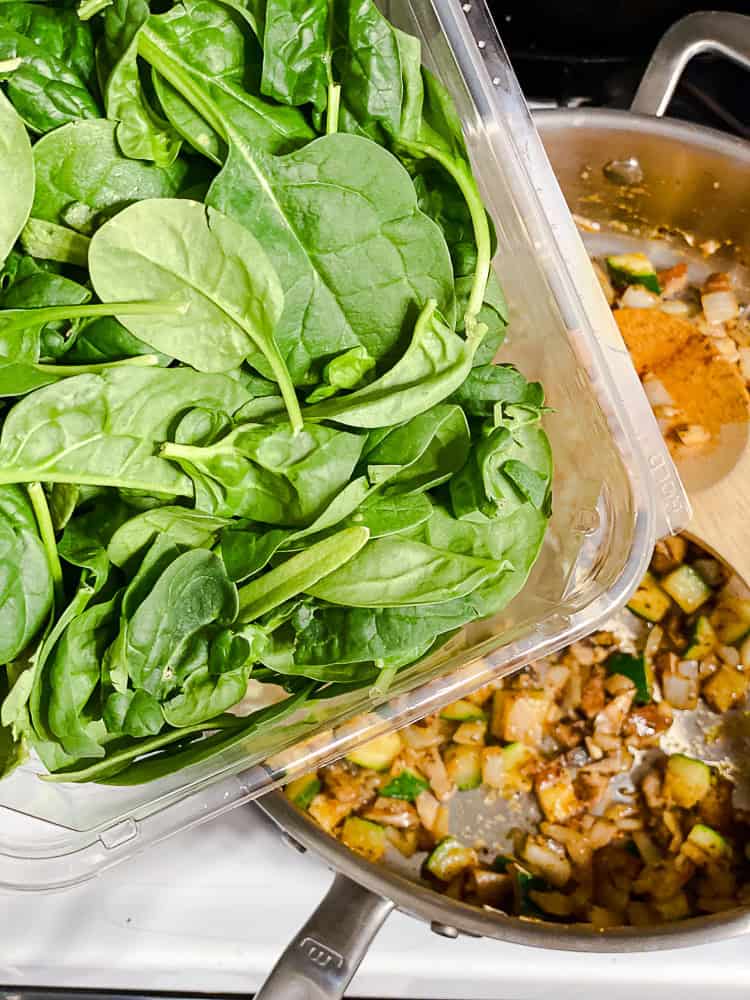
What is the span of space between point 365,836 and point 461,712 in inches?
5.8

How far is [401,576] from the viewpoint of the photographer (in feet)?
2.03

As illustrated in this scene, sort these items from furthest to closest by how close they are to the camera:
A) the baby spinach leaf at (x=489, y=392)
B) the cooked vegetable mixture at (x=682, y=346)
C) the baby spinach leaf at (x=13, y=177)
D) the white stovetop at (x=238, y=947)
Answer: the cooked vegetable mixture at (x=682, y=346)
the white stovetop at (x=238, y=947)
the baby spinach leaf at (x=489, y=392)
the baby spinach leaf at (x=13, y=177)

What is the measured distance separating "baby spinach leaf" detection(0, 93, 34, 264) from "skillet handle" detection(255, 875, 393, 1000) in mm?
498

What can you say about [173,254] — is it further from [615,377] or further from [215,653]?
[615,377]

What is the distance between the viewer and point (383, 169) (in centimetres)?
59

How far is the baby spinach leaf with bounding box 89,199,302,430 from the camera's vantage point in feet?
1.83

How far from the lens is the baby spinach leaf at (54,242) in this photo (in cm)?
59

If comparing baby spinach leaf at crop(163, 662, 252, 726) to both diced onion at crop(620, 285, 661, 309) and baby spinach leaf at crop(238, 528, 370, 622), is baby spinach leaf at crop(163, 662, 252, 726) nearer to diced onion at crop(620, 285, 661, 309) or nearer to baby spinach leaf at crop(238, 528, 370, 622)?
baby spinach leaf at crop(238, 528, 370, 622)

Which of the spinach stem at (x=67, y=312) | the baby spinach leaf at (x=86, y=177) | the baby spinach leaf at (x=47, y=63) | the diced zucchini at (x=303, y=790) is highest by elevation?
the baby spinach leaf at (x=47, y=63)

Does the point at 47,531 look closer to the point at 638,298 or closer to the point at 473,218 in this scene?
the point at 473,218

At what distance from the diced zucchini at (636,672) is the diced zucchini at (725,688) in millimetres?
59

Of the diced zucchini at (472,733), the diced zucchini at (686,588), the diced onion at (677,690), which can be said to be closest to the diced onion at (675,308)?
the diced zucchini at (686,588)

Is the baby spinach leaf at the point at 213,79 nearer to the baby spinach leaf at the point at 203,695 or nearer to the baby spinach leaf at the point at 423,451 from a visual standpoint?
the baby spinach leaf at the point at 423,451

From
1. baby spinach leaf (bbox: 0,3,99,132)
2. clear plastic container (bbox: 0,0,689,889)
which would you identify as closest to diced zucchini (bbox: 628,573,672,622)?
clear plastic container (bbox: 0,0,689,889)
